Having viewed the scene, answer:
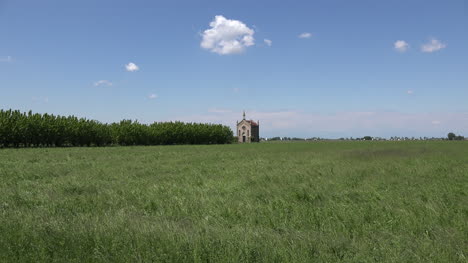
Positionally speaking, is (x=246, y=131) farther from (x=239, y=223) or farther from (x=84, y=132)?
(x=239, y=223)

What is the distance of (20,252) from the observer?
506 centimetres

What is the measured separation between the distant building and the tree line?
114 ft

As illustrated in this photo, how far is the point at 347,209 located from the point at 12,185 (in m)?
A: 11.7

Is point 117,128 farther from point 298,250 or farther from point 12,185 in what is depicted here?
point 298,250

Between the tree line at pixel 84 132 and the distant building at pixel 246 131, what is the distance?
34.6 metres

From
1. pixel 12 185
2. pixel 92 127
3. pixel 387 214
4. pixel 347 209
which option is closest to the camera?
pixel 387 214

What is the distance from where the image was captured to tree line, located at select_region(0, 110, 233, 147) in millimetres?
64312

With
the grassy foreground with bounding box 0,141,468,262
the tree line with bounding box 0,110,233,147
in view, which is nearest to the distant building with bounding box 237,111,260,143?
the tree line with bounding box 0,110,233,147

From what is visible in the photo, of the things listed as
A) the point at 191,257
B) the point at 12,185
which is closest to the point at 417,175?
the point at 191,257

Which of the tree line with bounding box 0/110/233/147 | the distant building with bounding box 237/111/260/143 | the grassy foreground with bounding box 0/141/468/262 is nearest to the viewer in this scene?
the grassy foreground with bounding box 0/141/468/262

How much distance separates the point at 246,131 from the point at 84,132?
8731 cm

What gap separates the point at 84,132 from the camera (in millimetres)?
78562

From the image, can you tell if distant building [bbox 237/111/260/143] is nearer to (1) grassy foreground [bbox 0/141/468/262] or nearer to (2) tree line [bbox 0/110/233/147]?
(2) tree line [bbox 0/110/233/147]

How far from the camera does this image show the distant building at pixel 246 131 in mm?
154950
